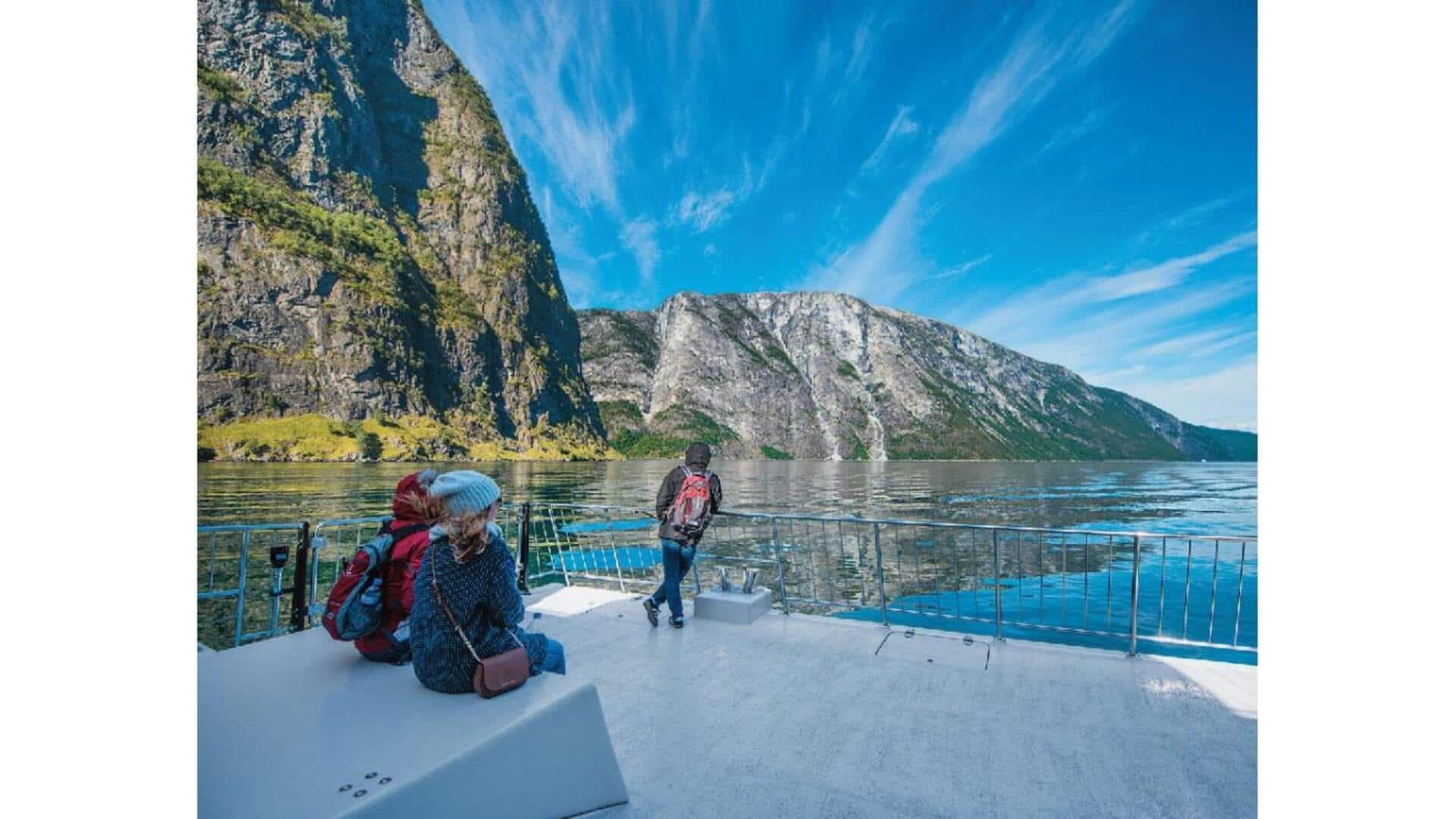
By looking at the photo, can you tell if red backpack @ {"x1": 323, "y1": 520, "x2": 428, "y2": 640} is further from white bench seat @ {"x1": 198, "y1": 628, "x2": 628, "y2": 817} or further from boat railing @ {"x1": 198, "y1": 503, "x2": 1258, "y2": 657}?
boat railing @ {"x1": 198, "y1": 503, "x2": 1258, "y2": 657}

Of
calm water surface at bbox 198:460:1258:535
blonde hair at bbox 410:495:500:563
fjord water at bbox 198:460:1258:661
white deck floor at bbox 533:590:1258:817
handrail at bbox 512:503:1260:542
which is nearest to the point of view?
blonde hair at bbox 410:495:500:563

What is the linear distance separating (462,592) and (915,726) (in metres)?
2.82

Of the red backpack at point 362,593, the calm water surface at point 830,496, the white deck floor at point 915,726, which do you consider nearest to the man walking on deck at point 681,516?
the white deck floor at point 915,726

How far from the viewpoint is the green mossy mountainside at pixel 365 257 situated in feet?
230

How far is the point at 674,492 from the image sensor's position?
6.12 meters

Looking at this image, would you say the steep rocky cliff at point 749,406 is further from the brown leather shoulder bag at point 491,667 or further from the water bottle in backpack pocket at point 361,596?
the brown leather shoulder bag at point 491,667

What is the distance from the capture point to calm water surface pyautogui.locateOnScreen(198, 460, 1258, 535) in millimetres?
32125

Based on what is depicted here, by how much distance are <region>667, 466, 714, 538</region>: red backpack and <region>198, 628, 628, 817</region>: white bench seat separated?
122 inches

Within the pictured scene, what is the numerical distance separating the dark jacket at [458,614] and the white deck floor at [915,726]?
951 millimetres

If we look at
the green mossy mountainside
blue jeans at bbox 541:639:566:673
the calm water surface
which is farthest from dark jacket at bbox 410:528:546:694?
the green mossy mountainside

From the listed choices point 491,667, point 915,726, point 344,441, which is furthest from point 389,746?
point 344,441
